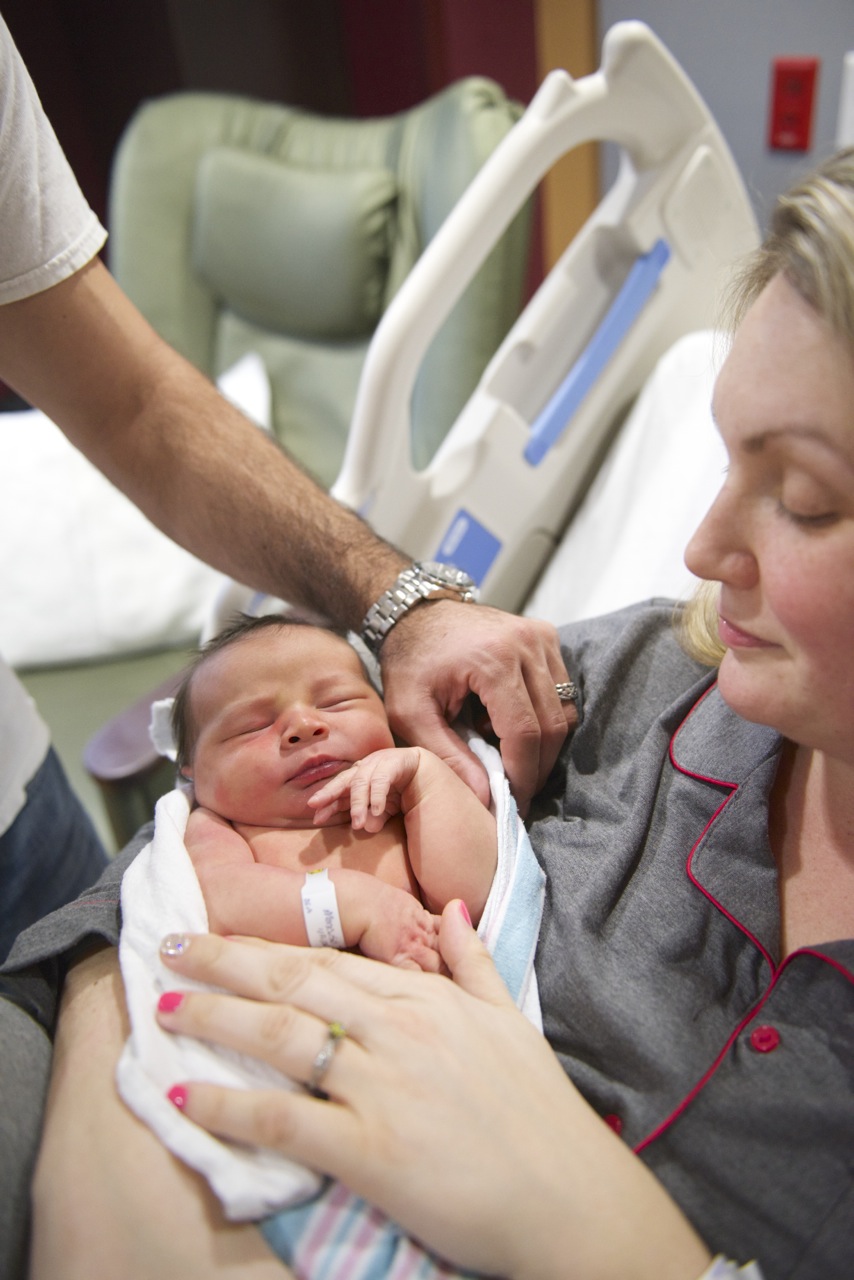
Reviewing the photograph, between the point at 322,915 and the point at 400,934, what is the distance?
0.08 meters

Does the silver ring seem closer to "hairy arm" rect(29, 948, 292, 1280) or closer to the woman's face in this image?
"hairy arm" rect(29, 948, 292, 1280)

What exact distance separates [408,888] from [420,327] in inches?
40.2

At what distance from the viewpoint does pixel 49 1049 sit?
970mm

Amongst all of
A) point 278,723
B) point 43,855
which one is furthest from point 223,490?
point 43,855

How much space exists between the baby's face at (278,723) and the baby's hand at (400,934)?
19 centimetres

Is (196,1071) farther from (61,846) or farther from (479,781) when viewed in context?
(61,846)

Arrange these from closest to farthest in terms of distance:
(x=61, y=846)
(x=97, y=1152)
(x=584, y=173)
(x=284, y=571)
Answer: (x=97, y=1152) → (x=284, y=571) → (x=61, y=846) → (x=584, y=173)

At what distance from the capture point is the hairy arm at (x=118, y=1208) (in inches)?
30.1

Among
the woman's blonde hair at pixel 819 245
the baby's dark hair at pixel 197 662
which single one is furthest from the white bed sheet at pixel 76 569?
the woman's blonde hair at pixel 819 245

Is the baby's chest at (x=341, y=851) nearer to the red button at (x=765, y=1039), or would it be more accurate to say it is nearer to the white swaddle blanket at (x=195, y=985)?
the white swaddle blanket at (x=195, y=985)

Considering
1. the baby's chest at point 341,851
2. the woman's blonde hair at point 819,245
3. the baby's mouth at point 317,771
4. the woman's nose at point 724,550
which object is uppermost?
the woman's blonde hair at point 819,245

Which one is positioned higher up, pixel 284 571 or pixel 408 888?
pixel 284 571

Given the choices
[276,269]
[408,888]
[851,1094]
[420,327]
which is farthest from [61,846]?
[276,269]

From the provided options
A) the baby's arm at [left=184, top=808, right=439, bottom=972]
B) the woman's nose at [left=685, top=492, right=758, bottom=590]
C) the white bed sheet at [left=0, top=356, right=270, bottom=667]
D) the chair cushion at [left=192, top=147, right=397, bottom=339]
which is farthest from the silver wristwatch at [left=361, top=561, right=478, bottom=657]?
the chair cushion at [left=192, top=147, right=397, bottom=339]
